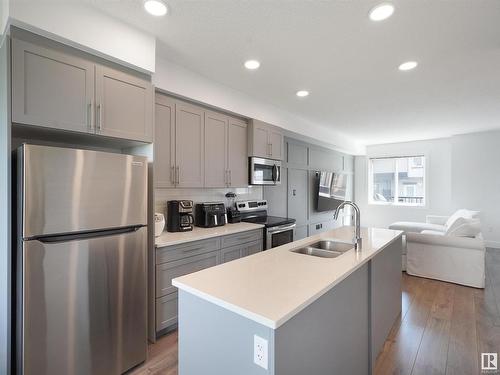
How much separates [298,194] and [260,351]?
4402mm

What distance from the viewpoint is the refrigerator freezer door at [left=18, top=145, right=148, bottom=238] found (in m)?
1.43

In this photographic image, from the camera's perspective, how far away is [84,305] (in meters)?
1.65

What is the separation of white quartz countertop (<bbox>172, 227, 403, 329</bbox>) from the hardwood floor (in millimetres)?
1017

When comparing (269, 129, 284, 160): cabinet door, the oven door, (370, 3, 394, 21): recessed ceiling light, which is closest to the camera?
(370, 3, 394, 21): recessed ceiling light

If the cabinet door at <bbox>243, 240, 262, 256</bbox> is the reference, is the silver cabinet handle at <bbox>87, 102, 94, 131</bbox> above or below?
above

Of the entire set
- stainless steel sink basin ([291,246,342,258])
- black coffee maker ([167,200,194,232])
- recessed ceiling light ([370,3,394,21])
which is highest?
recessed ceiling light ([370,3,394,21])

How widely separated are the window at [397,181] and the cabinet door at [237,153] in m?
5.59

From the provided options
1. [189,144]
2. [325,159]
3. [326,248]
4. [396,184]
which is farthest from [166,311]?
[396,184]

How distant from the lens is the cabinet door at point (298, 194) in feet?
16.4

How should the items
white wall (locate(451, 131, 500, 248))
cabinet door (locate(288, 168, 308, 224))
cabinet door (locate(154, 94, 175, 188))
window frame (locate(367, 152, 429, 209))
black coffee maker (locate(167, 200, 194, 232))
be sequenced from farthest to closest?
window frame (locate(367, 152, 429, 209)), white wall (locate(451, 131, 500, 248)), cabinet door (locate(288, 168, 308, 224)), black coffee maker (locate(167, 200, 194, 232)), cabinet door (locate(154, 94, 175, 188))

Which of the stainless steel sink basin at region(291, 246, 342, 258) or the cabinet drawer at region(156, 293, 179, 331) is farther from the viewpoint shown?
the cabinet drawer at region(156, 293, 179, 331)

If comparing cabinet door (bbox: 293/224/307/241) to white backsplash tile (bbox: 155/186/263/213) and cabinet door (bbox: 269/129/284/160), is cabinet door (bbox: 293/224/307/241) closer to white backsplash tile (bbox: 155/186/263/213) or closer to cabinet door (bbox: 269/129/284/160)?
white backsplash tile (bbox: 155/186/263/213)

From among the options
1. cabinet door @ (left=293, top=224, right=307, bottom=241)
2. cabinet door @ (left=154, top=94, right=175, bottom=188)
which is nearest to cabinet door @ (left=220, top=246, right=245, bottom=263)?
cabinet door @ (left=154, top=94, right=175, bottom=188)

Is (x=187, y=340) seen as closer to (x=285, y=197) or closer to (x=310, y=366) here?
(x=310, y=366)
